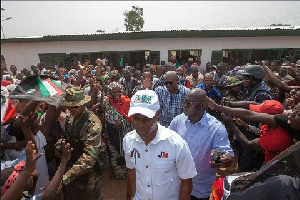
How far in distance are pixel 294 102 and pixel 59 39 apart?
1232 centimetres

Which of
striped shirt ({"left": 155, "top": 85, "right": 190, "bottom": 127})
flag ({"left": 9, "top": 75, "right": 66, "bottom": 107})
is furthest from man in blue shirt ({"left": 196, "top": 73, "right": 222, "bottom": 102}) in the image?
flag ({"left": 9, "top": 75, "right": 66, "bottom": 107})

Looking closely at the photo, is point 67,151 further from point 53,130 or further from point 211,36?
point 211,36

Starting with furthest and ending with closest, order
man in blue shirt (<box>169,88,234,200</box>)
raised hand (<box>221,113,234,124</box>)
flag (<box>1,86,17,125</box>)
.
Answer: raised hand (<box>221,113,234,124</box>), man in blue shirt (<box>169,88,234,200</box>), flag (<box>1,86,17,125</box>)

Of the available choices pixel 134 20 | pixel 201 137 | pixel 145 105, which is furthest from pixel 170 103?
pixel 134 20

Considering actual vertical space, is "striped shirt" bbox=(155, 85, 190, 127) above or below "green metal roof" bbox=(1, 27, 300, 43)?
below

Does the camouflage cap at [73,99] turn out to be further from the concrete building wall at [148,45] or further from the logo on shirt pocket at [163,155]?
the concrete building wall at [148,45]

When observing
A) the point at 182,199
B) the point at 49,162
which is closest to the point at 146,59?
the point at 49,162

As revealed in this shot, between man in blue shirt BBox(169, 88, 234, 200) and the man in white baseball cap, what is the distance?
0.63 metres

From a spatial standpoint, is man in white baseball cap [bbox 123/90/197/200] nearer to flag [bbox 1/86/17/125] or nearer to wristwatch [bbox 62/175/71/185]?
wristwatch [bbox 62/175/71/185]

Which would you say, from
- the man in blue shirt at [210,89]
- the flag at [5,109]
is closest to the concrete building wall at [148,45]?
the man in blue shirt at [210,89]

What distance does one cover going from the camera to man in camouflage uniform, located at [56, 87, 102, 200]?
2.35 m

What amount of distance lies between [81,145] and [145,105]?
1138 mm

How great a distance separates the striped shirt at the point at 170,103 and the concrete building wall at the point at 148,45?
8.19m

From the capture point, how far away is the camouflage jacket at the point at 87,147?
7.52 feet
